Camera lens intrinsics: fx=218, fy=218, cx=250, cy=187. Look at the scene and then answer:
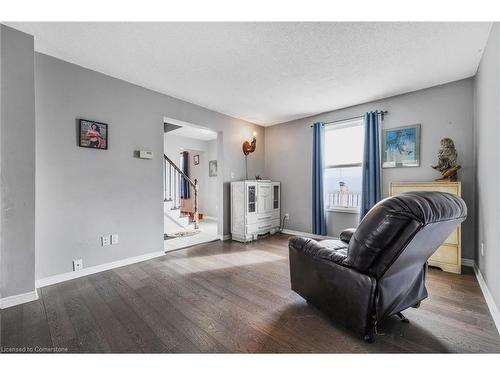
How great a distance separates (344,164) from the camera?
13.5 ft

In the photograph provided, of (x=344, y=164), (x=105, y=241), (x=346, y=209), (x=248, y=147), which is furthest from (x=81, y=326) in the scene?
(x=344, y=164)

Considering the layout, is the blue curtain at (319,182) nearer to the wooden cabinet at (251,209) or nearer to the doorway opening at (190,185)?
the wooden cabinet at (251,209)

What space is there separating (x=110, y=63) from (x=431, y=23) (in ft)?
10.6

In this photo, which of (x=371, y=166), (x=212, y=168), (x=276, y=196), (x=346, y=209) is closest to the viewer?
(x=371, y=166)

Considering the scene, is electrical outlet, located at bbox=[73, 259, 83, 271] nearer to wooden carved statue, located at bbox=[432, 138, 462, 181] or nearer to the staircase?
the staircase

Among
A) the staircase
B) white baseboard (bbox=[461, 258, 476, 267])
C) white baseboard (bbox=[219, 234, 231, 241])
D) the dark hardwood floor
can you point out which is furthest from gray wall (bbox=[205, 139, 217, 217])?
white baseboard (bbox=[461, 258, 476, 267])

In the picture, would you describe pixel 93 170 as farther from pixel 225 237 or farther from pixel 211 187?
pixel 211 187

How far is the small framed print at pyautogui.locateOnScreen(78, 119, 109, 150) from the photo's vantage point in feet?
8.45

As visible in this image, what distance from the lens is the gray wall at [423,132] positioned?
2.89m

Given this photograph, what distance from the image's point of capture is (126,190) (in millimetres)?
2977

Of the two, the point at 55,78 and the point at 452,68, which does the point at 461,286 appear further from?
the point at 55,78

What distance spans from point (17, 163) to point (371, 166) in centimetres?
439

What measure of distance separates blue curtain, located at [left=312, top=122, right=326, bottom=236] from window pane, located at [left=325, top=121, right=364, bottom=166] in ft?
0.52

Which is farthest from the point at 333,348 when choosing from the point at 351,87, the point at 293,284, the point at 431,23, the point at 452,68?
the point at 452,68
